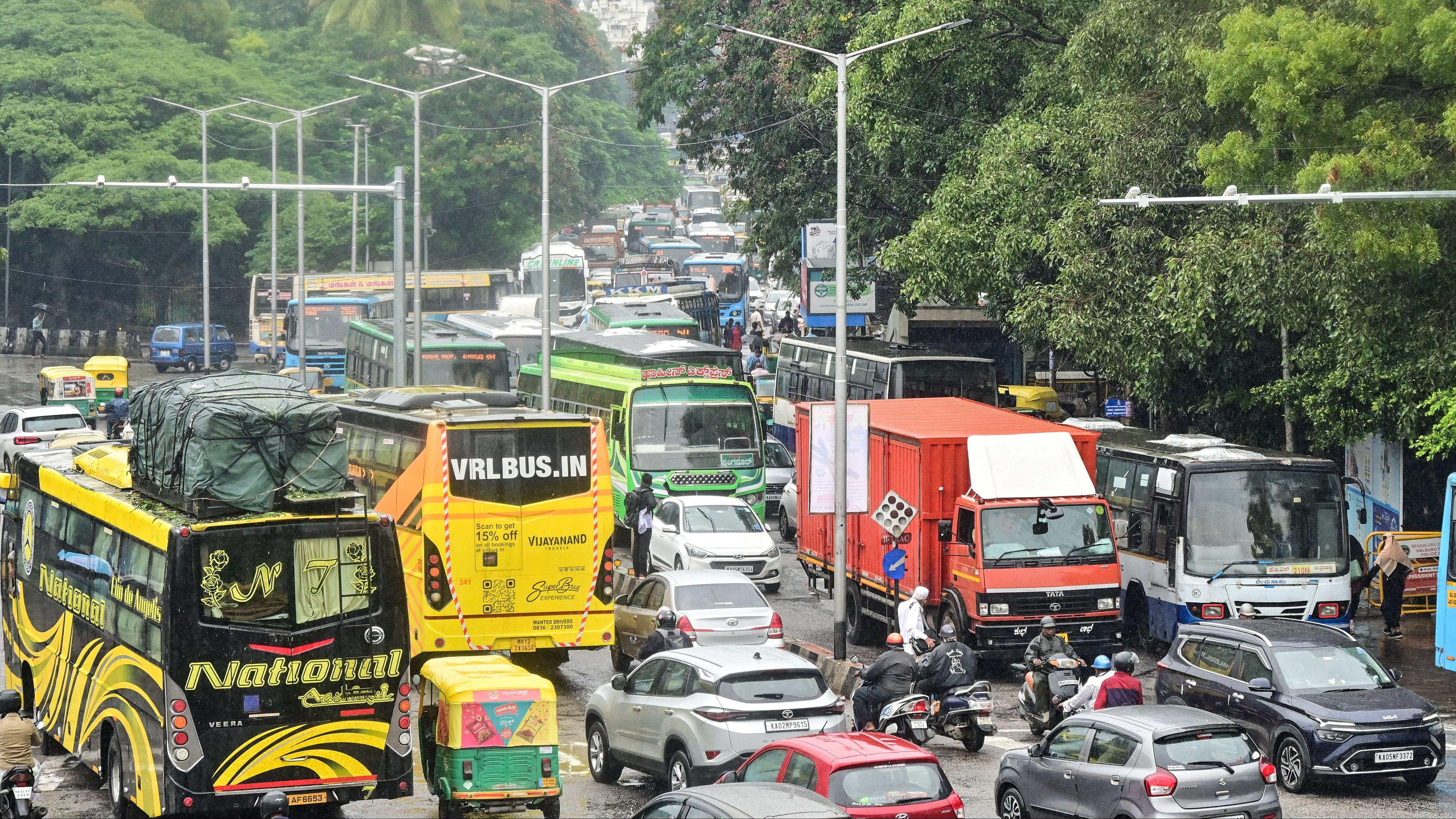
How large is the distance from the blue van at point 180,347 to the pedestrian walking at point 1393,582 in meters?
Result: 49.0

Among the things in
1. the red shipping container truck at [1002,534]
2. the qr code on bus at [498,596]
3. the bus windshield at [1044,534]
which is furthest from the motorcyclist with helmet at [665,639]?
the bus windshield at [1044,534]

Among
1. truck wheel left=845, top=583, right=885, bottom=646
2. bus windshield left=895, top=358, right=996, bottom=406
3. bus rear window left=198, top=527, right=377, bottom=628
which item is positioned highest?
bus windshield left=895, top=358, right=996, bottom=406

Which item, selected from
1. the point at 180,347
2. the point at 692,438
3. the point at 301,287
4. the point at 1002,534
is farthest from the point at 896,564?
the point at 180,347

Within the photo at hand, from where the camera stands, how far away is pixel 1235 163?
24734 millimetres

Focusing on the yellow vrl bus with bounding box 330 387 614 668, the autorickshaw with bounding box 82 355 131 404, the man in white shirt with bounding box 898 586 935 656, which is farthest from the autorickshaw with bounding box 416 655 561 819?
the autorickshaw with bounding box 82 355 131 404

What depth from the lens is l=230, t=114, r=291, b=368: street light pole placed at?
5641 cm

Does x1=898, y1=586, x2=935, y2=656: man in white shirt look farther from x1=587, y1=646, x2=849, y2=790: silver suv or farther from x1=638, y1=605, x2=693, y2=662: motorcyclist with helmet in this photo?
x1=587, y1=646, x2=849, y2=790: silver suv

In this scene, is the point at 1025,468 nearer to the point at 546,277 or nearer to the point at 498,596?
the point at 498,596

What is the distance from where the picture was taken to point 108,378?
5238 cm

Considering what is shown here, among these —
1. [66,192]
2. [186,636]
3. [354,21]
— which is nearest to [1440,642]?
[186,636]

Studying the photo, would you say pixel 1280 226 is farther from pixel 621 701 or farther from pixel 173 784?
pixel 173 784

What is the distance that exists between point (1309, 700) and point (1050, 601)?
564 centimetres

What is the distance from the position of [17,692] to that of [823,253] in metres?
30.3

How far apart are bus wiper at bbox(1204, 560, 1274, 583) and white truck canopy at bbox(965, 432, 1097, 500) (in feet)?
6.24
